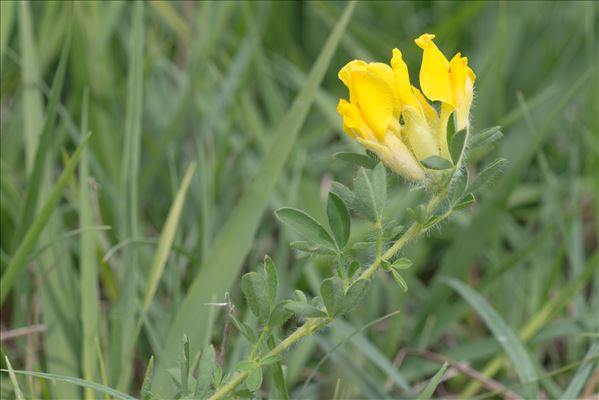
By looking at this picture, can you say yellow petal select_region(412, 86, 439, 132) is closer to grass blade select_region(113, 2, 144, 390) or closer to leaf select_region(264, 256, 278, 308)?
leaf select_region(264, 256, 278, 308)

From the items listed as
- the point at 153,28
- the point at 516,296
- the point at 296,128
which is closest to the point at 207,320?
the point at 296,128

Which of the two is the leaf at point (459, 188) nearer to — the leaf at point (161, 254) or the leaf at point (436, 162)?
the leaf at point (436, 162)

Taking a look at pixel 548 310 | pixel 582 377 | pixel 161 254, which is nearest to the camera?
pixel 582 377

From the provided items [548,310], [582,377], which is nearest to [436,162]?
[582,377]

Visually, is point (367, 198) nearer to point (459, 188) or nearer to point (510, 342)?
point (459, 188)

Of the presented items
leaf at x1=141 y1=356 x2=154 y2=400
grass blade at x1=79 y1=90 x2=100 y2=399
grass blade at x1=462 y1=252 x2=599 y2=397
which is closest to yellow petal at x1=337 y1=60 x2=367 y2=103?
leaf at x1=141 y1=356 x2=154 y2=400

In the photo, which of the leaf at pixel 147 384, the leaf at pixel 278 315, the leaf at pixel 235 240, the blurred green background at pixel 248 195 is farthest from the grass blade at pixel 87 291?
the leaf at pixel 278 315
